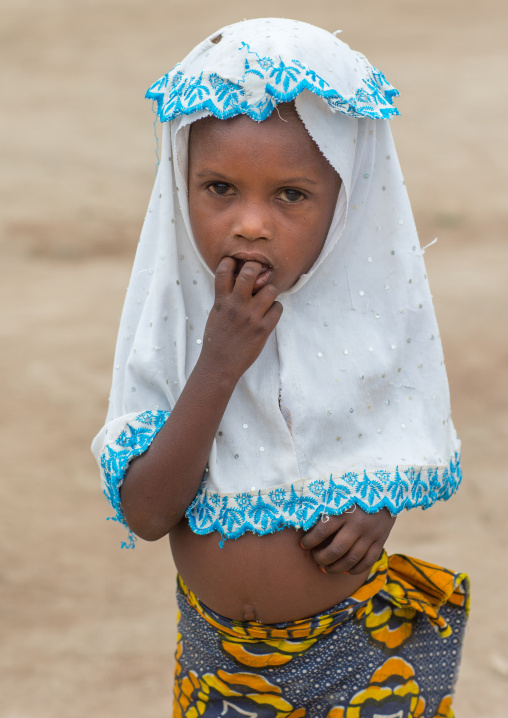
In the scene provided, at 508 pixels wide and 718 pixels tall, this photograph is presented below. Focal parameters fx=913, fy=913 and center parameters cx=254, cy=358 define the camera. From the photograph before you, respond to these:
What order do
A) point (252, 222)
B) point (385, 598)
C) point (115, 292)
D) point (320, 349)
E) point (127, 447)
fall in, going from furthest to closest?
point (115, 292), point (385, 598), point (320, 349), point (127, 447), point (252, 222)

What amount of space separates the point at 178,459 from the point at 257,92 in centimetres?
74

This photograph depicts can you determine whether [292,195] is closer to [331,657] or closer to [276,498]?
[276,498]

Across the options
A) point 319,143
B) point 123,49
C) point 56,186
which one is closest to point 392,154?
point 319,143

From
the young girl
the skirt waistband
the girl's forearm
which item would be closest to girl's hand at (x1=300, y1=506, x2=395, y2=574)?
the young girl

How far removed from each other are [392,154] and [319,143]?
27 centimetres

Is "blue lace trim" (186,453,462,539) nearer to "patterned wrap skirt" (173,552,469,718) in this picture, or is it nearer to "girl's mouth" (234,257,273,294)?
"patterned wrap skirt" (173,552,469,718)

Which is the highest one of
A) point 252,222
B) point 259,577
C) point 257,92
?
point 257,92

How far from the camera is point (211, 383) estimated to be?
5.99 feet

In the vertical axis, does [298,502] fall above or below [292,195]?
below

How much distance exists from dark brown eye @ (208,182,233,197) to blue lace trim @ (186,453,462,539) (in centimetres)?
64

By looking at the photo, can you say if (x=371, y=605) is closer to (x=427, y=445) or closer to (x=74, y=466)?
(x=427, y=445)

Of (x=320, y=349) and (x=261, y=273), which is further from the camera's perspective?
(x=320, y=349)

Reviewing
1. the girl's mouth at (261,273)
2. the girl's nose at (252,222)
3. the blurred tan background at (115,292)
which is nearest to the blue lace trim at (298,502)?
the girl's mouth at (261,273)

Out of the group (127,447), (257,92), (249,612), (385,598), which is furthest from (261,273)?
(385,598)
